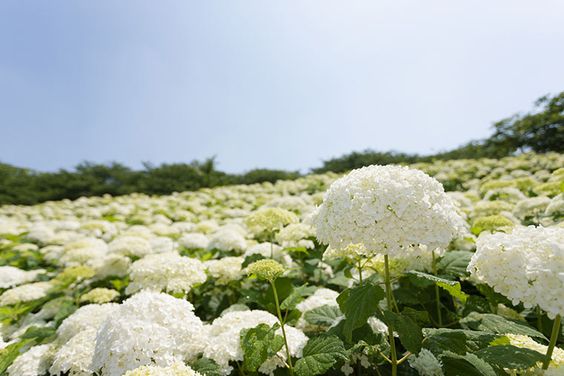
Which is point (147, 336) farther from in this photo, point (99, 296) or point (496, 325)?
point (496, 325)

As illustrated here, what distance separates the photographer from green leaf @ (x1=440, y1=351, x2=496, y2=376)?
1.54m

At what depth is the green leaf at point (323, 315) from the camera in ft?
7.47

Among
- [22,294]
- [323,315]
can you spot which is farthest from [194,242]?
[323,315]

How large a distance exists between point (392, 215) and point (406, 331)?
0.53 meters

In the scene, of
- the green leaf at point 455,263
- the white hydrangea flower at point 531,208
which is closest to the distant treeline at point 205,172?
the white hydrangea flower at point 531,208

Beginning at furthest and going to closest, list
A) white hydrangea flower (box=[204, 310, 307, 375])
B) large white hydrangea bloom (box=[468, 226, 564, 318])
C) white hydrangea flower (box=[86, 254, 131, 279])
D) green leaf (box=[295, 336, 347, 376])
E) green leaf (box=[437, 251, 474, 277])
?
white hydrangea flower (box=[86, 254, 131, 279]) < green leaf (box=[437, 251, 474, 277]) < white hydrangea flower (box=[204, 310, 307, 375]) < green leaf (box=[295, 336, 347, 376]) < large white hydrangea bloom (box=[468, 226, 564, 318])

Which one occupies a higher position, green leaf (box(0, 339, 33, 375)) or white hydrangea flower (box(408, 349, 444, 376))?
green leaf (box(0, 339, 33, 375))

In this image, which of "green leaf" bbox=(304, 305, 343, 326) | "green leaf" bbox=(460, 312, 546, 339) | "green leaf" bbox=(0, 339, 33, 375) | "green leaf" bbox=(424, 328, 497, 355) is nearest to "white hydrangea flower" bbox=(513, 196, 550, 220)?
"green leaf" bbox=(460, 312, 546, 339)

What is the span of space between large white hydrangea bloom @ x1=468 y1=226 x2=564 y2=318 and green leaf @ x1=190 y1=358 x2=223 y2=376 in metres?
1.46

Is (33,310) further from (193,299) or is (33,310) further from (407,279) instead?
(407,279)

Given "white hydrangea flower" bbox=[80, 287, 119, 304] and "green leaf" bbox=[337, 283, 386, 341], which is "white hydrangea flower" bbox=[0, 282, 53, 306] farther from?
"green leaf" bbox=[337, 283, 386, 341]

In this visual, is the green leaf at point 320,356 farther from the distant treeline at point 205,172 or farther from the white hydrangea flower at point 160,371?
the distant treeline at point 205,172

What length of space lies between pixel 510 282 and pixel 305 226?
2.15m

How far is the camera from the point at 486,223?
9.94 ft
